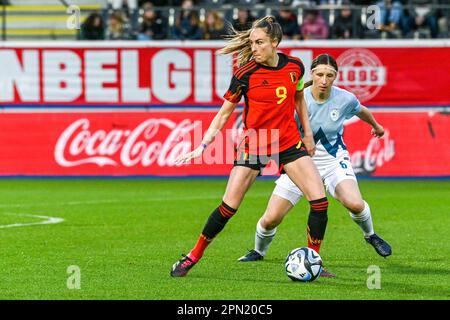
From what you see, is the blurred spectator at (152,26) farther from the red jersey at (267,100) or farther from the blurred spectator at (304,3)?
the red jersey at (267,100)

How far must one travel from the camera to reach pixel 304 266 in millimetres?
8953

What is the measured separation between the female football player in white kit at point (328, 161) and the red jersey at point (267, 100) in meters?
0.83

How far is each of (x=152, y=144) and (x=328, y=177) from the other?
440 inches

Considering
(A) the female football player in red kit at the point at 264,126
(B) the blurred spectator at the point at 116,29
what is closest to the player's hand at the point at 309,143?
(A) the female football player in red kit at the point at 264,126

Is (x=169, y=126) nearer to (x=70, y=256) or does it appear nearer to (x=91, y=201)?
(x=91, y=201)

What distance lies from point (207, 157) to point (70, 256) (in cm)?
1076

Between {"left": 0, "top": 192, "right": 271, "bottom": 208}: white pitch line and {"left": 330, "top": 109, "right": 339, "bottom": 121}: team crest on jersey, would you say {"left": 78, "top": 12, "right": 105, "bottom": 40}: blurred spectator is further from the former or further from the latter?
{"left": 330, "top": 109, "right": 339, "bottom": 121}: team crest on jersey

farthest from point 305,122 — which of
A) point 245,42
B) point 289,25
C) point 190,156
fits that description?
point 289,25

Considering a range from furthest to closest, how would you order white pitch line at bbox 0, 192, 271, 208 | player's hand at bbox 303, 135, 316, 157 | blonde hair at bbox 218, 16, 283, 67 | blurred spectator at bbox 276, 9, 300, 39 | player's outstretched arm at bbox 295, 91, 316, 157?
blurred spectator at bbox 276, 9, 300, 39 → white pitch line at bbox 0, 192, 271, 208 → player's hand at bbox 303, 135, 316, 157 → player's outstretched arm at bbox 295, 91, 316, 157 → blonde hair at bbox 218, 16, 283, 67

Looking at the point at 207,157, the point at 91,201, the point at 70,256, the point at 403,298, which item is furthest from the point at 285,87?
the point at 207,157

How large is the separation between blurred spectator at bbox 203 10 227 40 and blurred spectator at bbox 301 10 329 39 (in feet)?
6.13

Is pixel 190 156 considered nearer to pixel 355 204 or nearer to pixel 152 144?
pixel 355 204

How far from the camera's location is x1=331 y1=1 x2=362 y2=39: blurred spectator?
23.5 m

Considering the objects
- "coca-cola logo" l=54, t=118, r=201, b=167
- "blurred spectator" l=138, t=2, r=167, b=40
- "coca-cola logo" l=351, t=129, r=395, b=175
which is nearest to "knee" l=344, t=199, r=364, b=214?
"coca-cola logo" l=351, t=129, r=395, b=175
